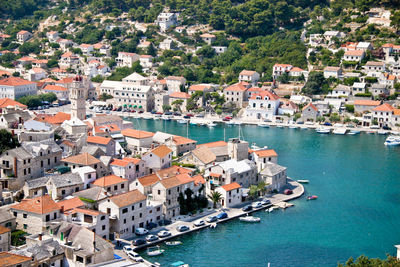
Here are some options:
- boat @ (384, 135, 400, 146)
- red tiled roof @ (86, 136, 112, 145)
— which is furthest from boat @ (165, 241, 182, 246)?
boat @ (384, 135, 400, 146)

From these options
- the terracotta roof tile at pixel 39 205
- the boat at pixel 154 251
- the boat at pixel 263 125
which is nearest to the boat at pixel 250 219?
the boat at pixel 154 251

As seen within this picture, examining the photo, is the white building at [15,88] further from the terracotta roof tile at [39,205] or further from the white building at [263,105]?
the terracotta roof tile at [39,205]

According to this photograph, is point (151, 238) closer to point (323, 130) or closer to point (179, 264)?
point (179, 264)

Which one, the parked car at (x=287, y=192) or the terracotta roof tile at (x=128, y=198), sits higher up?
the terracotta roof tile at (x=128, y=198)

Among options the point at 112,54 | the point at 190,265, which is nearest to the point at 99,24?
the point at 112,54

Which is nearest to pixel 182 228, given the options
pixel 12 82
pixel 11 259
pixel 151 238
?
pixel 151 238

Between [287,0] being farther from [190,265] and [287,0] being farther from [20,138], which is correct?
[190,265]
